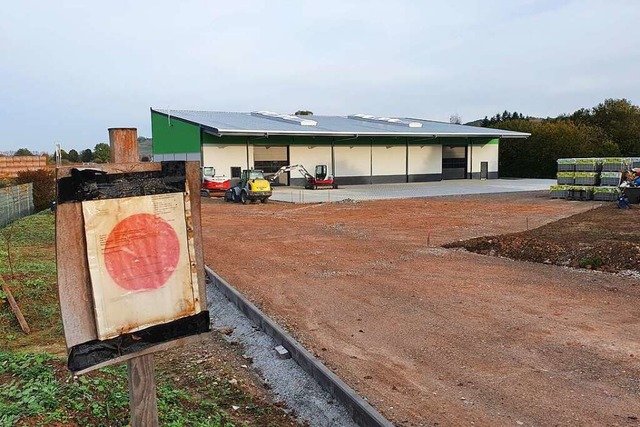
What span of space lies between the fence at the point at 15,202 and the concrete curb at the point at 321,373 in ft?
53.4

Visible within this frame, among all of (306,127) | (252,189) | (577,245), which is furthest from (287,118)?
(577,245)

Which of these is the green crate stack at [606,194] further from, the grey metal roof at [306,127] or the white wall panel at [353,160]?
the white wall panel at [353,160]

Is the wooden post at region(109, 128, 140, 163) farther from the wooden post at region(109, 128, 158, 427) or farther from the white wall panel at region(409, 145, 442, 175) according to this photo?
the white wall panel at region(409, 145, 442, 175)

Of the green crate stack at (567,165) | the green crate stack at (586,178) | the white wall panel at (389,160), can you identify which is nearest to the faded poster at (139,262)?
the green crate stack at (586,178)

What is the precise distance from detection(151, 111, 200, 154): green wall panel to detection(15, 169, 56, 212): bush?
10894 mm

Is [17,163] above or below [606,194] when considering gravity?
above

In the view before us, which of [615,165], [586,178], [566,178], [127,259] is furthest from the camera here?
[566,178]

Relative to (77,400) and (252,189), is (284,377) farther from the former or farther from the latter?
(252,189)

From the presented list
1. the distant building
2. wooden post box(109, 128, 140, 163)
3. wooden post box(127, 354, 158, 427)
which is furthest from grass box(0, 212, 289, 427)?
the distant building

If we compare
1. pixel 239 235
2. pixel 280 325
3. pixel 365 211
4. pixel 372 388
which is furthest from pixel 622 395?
pixel 365 211

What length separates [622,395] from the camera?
17.7ft

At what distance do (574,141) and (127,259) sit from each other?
52680 mm

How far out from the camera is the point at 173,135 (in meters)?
42.8

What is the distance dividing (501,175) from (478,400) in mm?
54004
